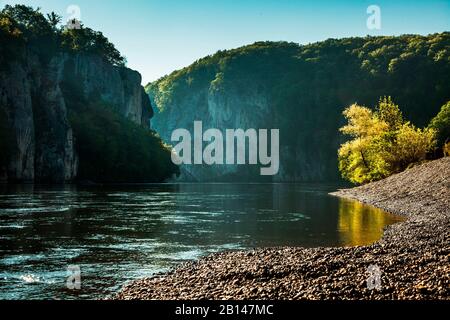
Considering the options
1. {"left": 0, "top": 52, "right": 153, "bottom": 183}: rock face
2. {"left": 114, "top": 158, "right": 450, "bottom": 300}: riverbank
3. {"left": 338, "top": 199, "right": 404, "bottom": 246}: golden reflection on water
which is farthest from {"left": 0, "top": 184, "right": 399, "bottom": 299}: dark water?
{"left": 0, "top": 52, "right": 153, "bottom": 183}: rock face

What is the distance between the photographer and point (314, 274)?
1742cm

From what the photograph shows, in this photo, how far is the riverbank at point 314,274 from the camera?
14.8 metres

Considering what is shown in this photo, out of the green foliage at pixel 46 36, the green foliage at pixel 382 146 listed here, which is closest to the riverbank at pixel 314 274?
the green foliage at pixel 382 146

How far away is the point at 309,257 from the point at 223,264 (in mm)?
3367

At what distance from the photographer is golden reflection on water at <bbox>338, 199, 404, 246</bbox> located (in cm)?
2923

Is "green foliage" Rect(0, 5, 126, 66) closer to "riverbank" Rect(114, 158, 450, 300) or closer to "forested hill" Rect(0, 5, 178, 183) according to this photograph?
"forested hill" Rect(0, 5, 178, 183)

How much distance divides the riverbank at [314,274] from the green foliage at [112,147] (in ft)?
333

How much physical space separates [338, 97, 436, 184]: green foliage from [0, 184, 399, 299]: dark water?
3458 cm

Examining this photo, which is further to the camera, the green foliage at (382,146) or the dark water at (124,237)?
the green foliage at (382,146)

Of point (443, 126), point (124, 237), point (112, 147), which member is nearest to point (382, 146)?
point (443, 126)

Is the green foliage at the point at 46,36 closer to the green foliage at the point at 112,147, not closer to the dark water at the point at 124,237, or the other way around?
the green foliage at the point at 112,147

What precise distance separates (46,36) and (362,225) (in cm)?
12614

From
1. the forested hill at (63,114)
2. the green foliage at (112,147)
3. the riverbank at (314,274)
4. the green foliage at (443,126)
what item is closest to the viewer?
the riverbank at (314,274)

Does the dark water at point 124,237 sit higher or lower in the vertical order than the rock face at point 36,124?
lower
